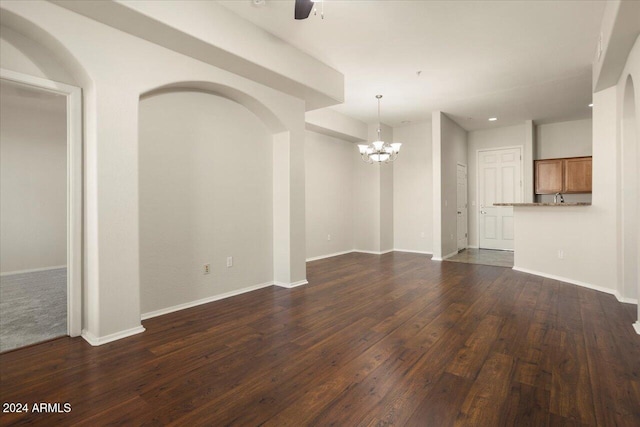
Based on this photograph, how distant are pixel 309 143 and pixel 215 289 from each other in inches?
145

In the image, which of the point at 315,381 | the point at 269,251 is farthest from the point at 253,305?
the point at 315,381

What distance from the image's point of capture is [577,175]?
271 inches

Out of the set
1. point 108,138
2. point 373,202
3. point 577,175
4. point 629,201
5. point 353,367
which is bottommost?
point 353,367

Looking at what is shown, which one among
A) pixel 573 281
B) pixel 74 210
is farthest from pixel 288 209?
pixel 573 281

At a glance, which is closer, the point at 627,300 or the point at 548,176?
the point at 627,300

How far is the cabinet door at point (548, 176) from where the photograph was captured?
23.3ft

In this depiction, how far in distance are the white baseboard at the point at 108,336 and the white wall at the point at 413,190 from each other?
6186 mm

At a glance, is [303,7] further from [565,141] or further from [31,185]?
[565,141]

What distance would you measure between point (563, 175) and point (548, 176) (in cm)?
27

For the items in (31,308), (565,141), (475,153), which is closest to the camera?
(31,308)

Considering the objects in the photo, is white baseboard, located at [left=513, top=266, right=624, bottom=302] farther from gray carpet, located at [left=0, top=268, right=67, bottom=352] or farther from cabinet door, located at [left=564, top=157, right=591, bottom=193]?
gray carpet, located at [left=0, top=268, right=67, bottom=352]

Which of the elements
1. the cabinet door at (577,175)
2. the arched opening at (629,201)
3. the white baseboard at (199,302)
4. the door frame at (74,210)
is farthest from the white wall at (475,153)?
the door frame at (74,210)

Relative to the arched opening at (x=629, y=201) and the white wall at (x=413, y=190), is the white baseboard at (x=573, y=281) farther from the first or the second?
the white wall at (x=413, y=190)

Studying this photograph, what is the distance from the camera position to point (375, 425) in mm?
1637
